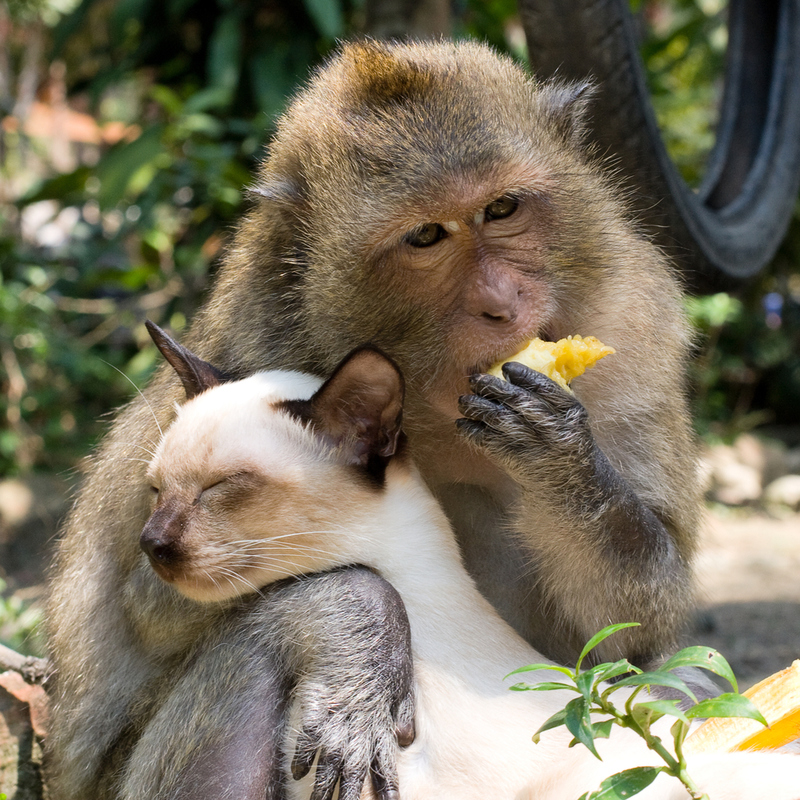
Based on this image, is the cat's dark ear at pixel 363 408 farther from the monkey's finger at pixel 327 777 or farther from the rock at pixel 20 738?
the rock at pixel 20 738

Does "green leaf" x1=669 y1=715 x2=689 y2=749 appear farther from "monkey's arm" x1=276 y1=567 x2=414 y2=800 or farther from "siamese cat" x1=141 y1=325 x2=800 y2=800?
"monkey's arm" x1=276 y1=567 x2=414 y2=800

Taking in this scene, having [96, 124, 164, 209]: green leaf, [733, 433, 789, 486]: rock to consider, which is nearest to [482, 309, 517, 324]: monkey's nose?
[96, 124, 164, 209]: green leaf

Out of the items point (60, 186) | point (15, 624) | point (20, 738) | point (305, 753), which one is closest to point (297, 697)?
point (305, 753)

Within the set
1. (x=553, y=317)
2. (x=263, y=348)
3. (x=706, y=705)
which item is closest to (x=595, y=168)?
(x=553, y=317)

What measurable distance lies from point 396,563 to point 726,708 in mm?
779

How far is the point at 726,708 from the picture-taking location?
1438 mm

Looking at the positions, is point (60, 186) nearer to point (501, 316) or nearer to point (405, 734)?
point (501, 316)

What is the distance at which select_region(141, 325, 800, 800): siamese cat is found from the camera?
5.99 feet

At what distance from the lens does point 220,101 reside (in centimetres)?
694

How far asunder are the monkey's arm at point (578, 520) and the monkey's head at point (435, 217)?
13 centimetres

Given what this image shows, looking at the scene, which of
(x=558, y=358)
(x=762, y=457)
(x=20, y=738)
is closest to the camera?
(x=558, y=358)

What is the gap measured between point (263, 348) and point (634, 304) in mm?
962

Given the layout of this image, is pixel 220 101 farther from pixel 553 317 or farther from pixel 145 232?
pixel 553 317

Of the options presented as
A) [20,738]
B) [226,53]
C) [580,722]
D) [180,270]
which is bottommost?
[20,738]
